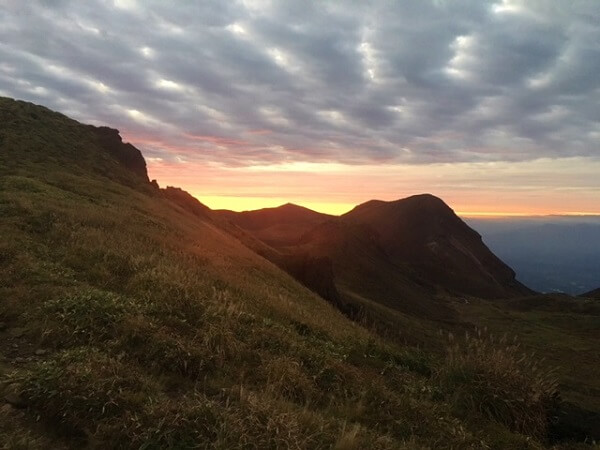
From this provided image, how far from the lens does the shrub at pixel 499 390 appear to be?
26.1 ft

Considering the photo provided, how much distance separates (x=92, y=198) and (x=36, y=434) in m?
25.1

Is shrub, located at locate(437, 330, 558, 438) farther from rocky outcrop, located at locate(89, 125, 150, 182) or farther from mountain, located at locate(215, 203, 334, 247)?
mountain, located at locate(215, 203, 334, 247)

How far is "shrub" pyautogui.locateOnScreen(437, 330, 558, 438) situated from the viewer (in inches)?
313

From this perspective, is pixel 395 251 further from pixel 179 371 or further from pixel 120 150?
pixel 179 371

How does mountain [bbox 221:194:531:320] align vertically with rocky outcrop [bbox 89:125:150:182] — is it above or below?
below

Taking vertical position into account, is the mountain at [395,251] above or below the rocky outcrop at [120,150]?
below

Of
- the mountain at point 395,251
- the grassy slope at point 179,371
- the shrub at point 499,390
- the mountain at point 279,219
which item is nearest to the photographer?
the grassy slope at point 179,371

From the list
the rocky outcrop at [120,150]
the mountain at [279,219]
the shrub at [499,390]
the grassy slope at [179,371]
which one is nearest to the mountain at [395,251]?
the mountain at [279,219]

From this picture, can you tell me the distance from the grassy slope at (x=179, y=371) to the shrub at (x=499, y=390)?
33cm

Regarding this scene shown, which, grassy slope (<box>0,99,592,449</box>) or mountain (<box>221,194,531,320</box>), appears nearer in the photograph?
grassy slope (<box>0,99,592,449</box>)

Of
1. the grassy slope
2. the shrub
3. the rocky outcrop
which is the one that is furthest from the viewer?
the rocky outcrop

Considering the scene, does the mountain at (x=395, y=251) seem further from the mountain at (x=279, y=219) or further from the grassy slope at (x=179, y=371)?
the grassy slope at (x=179, y=371)

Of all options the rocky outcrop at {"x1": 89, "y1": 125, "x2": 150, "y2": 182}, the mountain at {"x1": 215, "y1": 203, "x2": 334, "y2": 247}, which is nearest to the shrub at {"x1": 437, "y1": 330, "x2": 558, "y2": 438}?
the rocky outcrop at {"x1": 89, "y1": 125, "x2": 150, "y2": 182}

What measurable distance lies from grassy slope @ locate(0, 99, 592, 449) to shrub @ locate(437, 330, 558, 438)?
328 mm
